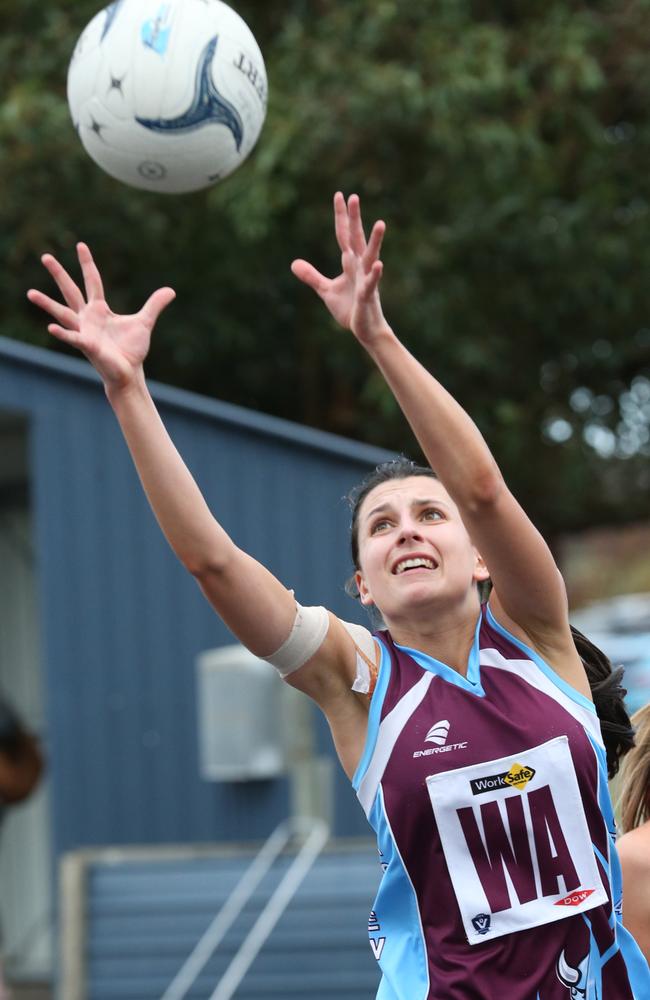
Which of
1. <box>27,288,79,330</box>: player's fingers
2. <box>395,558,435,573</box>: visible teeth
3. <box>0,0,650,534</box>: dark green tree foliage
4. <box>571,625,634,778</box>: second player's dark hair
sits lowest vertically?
<box>571,625,634,778</box>: second player's dark hair

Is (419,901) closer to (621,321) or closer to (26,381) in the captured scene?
(26,381)

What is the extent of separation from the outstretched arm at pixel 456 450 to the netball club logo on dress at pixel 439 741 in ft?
0.85

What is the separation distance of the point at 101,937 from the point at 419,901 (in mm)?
4014

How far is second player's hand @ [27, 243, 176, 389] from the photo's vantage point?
274 centimetres

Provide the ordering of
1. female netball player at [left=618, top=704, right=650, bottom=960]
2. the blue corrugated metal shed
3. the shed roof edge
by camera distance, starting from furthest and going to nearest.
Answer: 1. the blue corrugated metal shed
2. the shed roof edge
3. female netball player at [left=618, top=704, right=650, bottom=960]

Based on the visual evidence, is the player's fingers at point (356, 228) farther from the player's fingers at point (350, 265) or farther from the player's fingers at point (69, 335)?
the player's fingers at point (69, 335)

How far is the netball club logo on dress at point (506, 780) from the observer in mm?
2668

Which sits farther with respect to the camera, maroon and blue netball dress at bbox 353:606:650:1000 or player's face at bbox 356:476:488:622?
player's face at bbox 356:476:488:622

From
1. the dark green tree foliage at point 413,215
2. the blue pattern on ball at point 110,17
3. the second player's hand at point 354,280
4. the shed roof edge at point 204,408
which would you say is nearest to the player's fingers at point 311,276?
the second player's hand at point 354,280

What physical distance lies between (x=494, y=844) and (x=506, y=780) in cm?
12

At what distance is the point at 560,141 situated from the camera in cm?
1152

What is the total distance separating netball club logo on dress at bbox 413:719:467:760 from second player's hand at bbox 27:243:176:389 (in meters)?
0.86

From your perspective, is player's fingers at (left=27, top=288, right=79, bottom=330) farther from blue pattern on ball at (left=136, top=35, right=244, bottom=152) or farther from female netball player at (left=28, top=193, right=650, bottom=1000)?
blue pattern on ball at (left=136, top=35, right=244, bottom=152)

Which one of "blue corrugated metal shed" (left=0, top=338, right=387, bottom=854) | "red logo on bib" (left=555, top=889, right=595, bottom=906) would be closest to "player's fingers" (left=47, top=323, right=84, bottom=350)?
"red logo on bib" (left=555, top=889, right=595, bottom=906)
